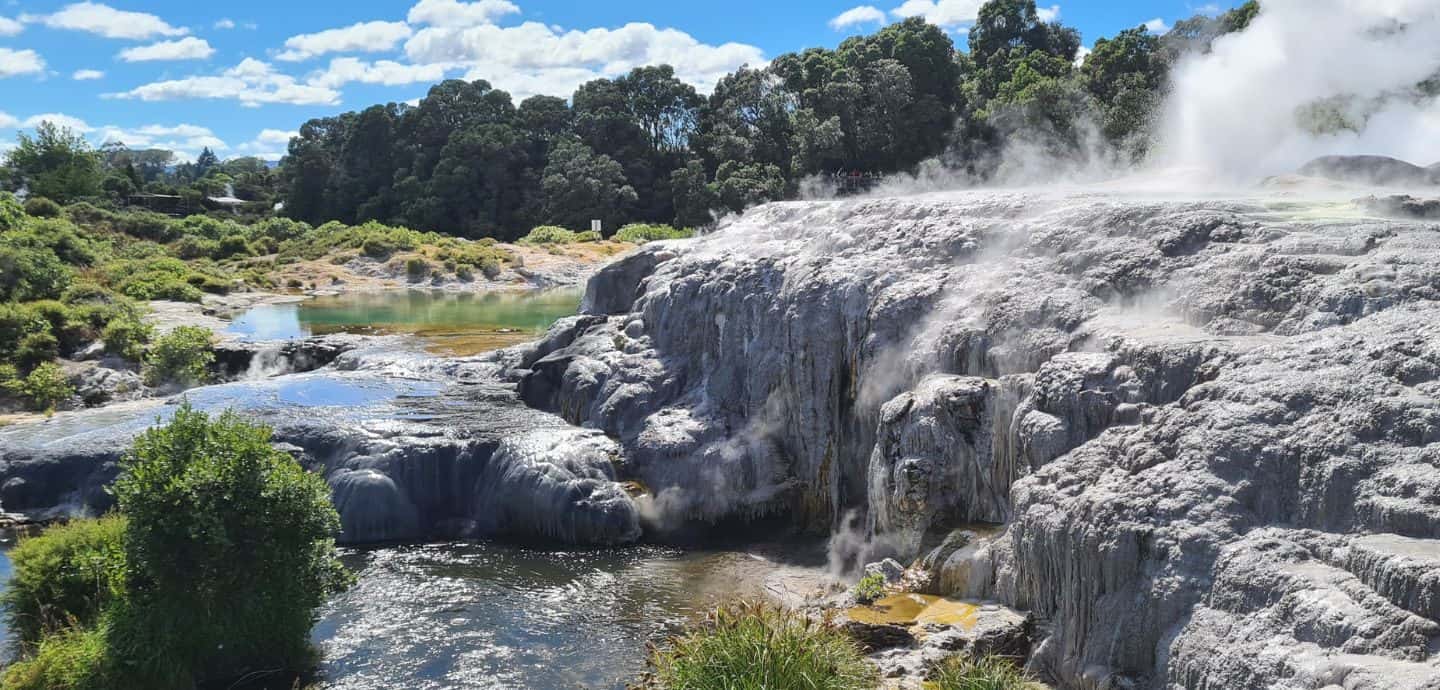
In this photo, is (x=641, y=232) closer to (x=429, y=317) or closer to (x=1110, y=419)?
(x=429, y=317)

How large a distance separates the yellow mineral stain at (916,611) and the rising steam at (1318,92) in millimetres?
11291

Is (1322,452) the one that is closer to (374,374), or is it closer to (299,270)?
(374,374)

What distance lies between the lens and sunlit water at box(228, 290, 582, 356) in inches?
1267

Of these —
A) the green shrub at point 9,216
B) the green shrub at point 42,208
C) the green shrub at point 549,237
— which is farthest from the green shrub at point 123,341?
the green shrub at point 42,208

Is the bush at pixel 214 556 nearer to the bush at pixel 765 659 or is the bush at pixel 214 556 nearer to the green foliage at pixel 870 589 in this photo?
the bush at pixel 765 659

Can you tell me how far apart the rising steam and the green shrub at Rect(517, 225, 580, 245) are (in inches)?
1808

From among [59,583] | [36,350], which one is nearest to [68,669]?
[59,583]

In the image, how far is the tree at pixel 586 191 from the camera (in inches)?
2635

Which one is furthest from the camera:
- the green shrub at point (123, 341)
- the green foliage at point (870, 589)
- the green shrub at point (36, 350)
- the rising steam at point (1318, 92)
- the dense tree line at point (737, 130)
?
the dense tree line at point (737, 130)

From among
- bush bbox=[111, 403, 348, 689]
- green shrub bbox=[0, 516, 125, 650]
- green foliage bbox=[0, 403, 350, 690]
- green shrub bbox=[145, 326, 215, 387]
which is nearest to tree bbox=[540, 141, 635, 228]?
green shrub bbox=[145, 326, 215, 387]

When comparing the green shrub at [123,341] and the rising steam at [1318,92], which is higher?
the rising steam at [1318,92]

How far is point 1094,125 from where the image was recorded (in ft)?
132

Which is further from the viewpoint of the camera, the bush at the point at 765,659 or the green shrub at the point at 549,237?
the green shrub at the point at 549,237

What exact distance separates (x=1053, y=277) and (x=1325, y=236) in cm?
328
